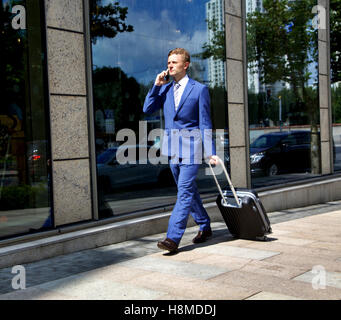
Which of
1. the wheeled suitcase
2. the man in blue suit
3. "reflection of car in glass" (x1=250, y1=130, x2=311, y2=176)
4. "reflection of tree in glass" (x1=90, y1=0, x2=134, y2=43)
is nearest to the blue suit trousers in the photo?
the man in blue suit

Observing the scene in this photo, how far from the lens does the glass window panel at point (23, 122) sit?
5.25 metres

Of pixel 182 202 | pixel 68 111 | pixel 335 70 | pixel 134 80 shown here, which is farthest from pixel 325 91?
pixel 68 111

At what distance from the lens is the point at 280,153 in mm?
9125

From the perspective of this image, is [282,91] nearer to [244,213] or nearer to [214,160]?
[244,213]

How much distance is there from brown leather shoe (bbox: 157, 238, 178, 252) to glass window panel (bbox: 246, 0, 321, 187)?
360 centimetres

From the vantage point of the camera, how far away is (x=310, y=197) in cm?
948

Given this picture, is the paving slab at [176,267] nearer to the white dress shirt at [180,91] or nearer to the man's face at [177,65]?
the white dress shirt at [180,91]

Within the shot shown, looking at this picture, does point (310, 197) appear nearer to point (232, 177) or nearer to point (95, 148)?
point (232, 177)

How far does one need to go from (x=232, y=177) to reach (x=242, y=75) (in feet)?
5.54

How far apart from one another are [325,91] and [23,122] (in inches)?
273

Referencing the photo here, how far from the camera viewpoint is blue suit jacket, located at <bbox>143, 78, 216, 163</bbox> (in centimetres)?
521

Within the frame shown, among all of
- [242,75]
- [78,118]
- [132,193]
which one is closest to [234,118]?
[242,75]

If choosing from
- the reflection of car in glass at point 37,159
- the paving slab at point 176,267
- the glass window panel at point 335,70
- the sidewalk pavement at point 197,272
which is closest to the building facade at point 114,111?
the reflection of car in glass at point 37,159

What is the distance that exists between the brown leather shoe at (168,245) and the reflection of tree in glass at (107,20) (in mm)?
2608
